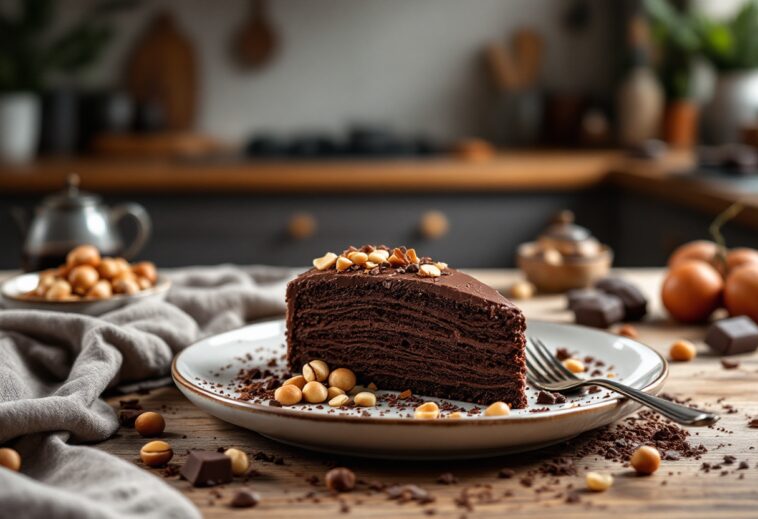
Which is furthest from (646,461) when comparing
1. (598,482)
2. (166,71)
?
(166,71)

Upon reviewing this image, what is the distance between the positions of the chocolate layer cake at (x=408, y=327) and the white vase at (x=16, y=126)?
9.58ft

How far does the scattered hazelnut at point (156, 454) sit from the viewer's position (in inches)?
37.7

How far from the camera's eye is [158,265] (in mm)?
3334

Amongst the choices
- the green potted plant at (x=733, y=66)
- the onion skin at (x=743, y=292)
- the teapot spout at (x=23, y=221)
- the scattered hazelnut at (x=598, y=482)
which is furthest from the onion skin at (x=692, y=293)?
the green potted plant at (x=733, y=66)

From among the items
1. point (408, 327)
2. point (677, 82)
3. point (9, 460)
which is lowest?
point (9, 460)

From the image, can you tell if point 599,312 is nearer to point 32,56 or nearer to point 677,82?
point 677,82

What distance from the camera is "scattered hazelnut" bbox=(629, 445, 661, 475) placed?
0.91 m

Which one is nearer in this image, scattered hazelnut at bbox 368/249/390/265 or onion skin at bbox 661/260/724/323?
scattered hazelnut at bbox 368/249/390/265

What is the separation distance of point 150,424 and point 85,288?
43 centimetres

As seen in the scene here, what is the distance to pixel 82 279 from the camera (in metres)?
1.41

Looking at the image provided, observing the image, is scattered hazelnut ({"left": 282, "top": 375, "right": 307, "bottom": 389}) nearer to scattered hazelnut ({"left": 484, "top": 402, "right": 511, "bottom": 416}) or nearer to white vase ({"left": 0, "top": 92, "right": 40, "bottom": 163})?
scattered hazelnut ({"left": 484, "top": 402, "right": 511, "bottom": 416})

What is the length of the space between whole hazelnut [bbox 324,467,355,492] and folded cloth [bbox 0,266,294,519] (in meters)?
0.14

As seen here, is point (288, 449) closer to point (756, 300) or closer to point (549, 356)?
point (549, 356)

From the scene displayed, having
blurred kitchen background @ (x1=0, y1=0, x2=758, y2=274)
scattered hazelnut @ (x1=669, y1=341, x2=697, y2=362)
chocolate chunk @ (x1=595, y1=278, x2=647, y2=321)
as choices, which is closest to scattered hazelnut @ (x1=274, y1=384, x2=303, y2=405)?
scattered hazelnut @ (x1=669, y1=341, x2=697, y2=362)
